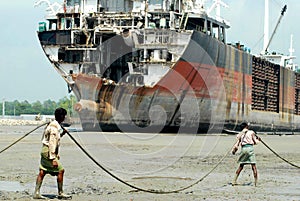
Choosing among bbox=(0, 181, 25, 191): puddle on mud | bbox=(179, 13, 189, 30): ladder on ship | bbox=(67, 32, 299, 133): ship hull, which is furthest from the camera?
bbox=(179, 13, 189, 30): ladder on ship

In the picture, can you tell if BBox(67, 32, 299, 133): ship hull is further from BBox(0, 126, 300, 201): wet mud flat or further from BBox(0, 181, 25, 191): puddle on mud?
BBox(0, 181, 25, 191): puddle on mud

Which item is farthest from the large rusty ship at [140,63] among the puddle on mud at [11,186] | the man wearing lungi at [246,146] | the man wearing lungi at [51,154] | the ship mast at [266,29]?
the ship mast at [266,29]

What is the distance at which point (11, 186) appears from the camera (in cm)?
1148

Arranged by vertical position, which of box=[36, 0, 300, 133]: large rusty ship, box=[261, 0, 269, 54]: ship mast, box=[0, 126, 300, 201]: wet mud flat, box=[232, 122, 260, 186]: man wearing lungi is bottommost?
box=[0, 126, 300, 201]: wet mud flat

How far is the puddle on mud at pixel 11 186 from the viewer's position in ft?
36.3

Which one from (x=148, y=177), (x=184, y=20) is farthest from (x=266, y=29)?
(x=148, y=177)

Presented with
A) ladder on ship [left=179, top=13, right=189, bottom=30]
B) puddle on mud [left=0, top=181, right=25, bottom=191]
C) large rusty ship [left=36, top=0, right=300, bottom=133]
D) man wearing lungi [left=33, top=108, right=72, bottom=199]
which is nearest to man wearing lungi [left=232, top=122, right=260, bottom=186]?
man wearing lungi [left=33, top=108, right=72, bottom=199]

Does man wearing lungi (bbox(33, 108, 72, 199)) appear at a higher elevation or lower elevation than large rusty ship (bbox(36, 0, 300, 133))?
lower

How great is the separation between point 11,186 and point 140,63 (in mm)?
22344

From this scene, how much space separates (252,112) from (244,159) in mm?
34805

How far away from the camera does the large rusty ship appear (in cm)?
3331

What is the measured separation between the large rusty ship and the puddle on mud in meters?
21.1

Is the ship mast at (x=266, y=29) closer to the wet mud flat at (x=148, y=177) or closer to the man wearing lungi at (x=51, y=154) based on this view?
the wet mud flat at (x=148, y=177)

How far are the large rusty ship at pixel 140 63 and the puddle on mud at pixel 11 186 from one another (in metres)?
21.1
